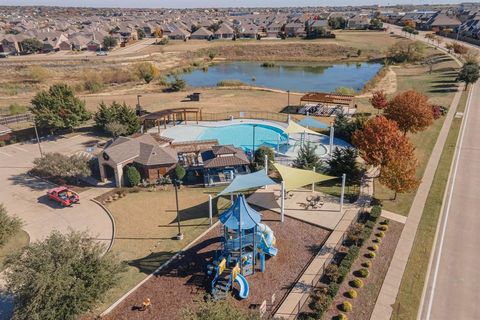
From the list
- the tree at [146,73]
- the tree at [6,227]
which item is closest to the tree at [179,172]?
the tree at [6,227]

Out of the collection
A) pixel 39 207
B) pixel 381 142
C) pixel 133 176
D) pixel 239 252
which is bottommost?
pixel 39 207

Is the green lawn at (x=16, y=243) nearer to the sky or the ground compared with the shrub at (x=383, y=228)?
nearer to the ground

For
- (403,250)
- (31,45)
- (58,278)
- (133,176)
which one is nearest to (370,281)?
(403,250)

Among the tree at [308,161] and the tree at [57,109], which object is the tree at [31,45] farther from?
the tree at [308,161]

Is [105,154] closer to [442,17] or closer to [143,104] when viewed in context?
[143,104]

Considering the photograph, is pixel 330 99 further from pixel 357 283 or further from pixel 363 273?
pixel 357 283

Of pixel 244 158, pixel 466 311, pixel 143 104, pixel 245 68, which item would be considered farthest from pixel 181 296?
pixel 245 68

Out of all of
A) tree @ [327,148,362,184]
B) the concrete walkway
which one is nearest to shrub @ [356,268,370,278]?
the concrete walkway
